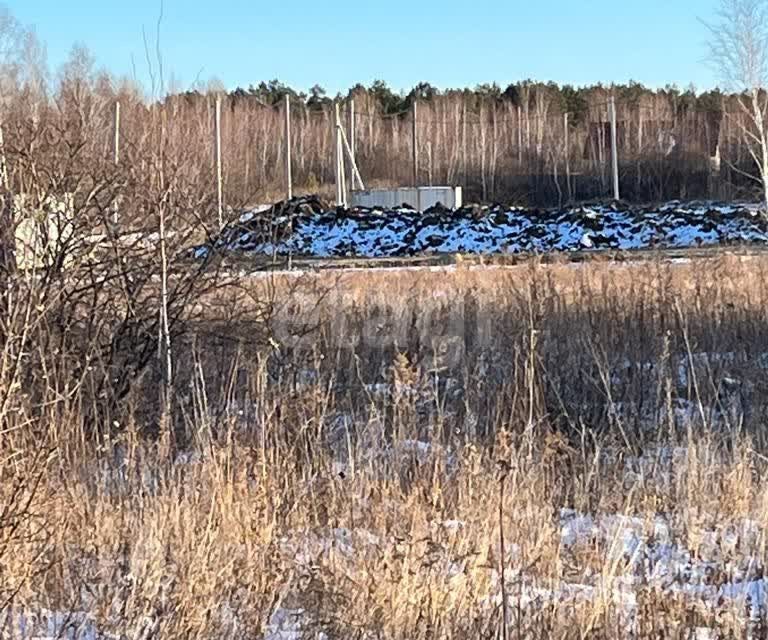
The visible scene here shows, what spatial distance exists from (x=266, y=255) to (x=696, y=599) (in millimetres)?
4009

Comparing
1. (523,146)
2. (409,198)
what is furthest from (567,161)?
(409,198)

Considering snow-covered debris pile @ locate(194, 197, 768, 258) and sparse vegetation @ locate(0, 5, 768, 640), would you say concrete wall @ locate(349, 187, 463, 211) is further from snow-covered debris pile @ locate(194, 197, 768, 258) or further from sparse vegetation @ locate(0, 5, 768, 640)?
sparse vegetation @ locate(0, 5, 768, 640)

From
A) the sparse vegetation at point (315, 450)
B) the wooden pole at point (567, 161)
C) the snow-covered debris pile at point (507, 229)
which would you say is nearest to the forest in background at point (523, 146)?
the wooden pole at point (567, 161)

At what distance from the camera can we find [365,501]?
425 centimetres

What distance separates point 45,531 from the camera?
361 cm

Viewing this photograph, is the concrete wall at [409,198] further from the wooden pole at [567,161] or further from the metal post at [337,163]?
the wooden pole at [567,161]

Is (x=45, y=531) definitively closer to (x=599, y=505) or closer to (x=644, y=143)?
(x=599, y=505)

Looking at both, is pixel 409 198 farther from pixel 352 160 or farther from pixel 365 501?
pixel 365 501

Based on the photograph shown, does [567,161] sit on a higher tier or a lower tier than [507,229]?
higher

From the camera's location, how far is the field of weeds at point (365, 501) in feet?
10.6

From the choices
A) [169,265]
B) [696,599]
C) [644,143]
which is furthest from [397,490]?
[644,143]

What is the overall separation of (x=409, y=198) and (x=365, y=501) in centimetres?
2885

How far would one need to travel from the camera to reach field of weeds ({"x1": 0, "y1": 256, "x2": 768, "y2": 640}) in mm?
3221

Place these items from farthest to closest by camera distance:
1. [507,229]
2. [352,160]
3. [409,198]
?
[352,160]
[409,198]
[507,229]
